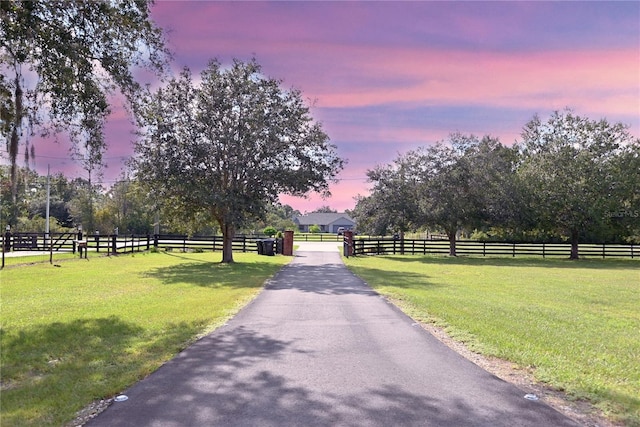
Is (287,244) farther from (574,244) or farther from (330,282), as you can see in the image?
(574,244)

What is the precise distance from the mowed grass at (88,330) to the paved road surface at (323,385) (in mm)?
486

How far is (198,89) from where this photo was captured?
22938 millimetres

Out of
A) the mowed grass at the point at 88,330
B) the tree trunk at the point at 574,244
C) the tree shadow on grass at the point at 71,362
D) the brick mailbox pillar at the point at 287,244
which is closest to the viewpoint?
the tree shadow on grass at the point at 71,362

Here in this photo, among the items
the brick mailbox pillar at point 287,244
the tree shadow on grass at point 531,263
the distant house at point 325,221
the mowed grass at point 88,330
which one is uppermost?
the distant house at point 325,221

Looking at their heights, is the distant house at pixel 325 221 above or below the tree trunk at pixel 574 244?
above

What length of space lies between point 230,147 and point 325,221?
97.2 meters

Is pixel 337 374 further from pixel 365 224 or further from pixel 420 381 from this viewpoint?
pixel 365 224

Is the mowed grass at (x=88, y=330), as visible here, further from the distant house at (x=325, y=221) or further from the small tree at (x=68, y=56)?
the distant house at (x=325, y=221)

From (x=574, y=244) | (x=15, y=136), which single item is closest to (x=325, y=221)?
(x=574, y=244)

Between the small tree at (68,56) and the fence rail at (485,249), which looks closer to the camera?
the small tree at (68,56)

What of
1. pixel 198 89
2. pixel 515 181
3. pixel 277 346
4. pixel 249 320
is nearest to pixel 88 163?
pixel 249 320

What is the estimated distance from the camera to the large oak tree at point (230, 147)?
22.0 meters

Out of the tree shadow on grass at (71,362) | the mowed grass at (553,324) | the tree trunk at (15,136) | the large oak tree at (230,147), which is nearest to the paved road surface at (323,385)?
the tree shadow on grass at (71,362)

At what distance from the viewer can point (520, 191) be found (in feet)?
108
